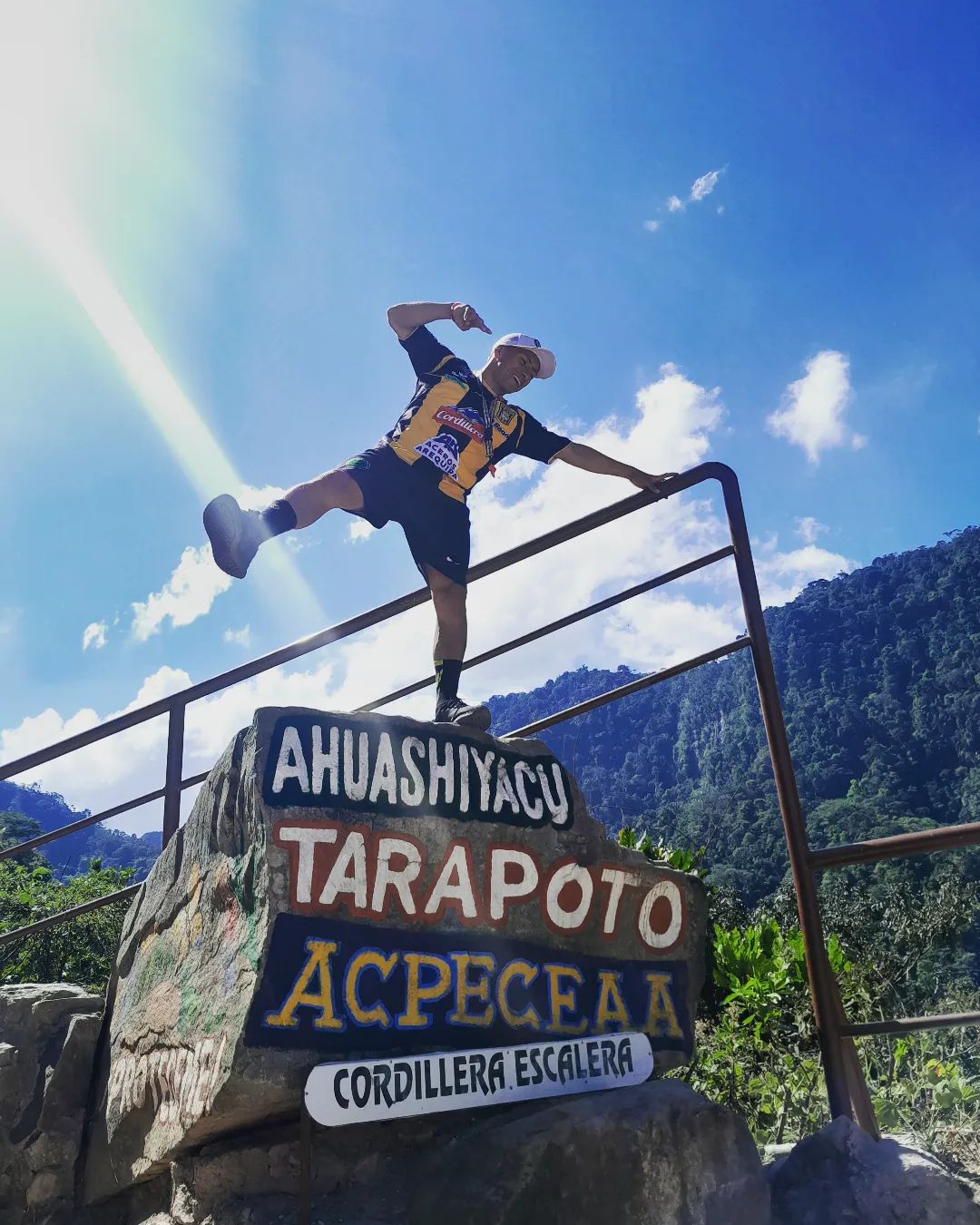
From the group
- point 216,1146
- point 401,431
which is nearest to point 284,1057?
point 216,1146

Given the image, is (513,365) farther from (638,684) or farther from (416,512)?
(638,684)

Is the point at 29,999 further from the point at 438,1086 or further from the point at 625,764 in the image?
the point at 625,764

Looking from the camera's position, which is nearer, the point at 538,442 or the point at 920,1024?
the point at 920,1024

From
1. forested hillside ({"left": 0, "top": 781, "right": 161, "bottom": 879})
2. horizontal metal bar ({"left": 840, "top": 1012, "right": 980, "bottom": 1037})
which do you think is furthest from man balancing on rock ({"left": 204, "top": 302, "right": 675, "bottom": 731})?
forested hillside ({"left": 0, "top": 781, "right": 161, "bottom": 879})

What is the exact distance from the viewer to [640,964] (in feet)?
8.07

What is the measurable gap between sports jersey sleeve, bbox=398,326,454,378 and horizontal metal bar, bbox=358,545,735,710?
945 millimetres

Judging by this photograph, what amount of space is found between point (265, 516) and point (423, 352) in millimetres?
918

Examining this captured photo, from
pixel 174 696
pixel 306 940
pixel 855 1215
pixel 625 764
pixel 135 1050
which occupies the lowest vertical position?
pixel 855 1215

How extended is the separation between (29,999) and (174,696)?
1.00 meters

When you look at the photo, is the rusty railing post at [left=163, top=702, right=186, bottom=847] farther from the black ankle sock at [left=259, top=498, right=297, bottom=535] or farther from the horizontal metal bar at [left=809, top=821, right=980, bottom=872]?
the horizontal metal bar at [left=809, top=821, right=980, bottom=872]

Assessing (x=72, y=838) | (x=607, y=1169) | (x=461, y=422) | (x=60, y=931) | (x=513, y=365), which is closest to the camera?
(x=607, y=1169)

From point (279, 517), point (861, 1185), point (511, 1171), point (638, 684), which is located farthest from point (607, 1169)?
point (279, 517)

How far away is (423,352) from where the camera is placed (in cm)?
324

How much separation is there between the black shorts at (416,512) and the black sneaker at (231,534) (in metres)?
0.42
